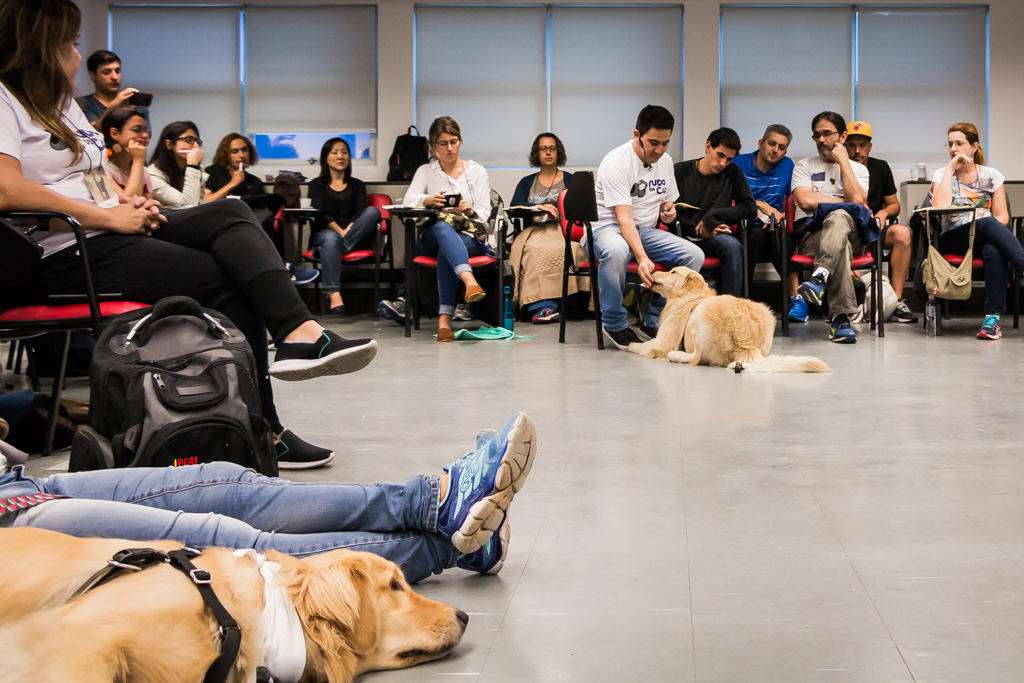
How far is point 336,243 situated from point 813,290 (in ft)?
11.6

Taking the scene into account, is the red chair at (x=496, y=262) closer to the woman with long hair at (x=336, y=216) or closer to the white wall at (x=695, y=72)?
the woman with long hair at (x=336, y=216)

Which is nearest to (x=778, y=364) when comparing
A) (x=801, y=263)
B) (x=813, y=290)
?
(x=813, y=290)

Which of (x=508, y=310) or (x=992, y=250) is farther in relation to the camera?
(x=508, y=310)

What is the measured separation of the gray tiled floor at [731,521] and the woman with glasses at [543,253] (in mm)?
3087

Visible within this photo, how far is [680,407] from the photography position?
321cm

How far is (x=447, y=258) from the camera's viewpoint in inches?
230

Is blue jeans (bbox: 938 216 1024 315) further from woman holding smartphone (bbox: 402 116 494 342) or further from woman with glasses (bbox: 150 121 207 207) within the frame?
woman with glasses (bbox: 150 121 207 207)

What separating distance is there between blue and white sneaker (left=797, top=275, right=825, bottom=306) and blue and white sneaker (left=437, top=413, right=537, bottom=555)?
4.37 meters

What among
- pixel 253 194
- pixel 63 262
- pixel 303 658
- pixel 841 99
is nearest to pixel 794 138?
pixel 841 99

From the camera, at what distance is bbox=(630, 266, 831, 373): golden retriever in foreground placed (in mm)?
4141

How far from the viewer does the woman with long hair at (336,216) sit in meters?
7.02

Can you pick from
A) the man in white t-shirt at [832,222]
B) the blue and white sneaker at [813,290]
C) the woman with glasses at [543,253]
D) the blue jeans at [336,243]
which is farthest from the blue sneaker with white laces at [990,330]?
the blue jeans at [336,243]

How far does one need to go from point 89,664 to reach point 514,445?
69cm

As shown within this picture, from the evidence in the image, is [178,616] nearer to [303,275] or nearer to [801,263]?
[801,263]
